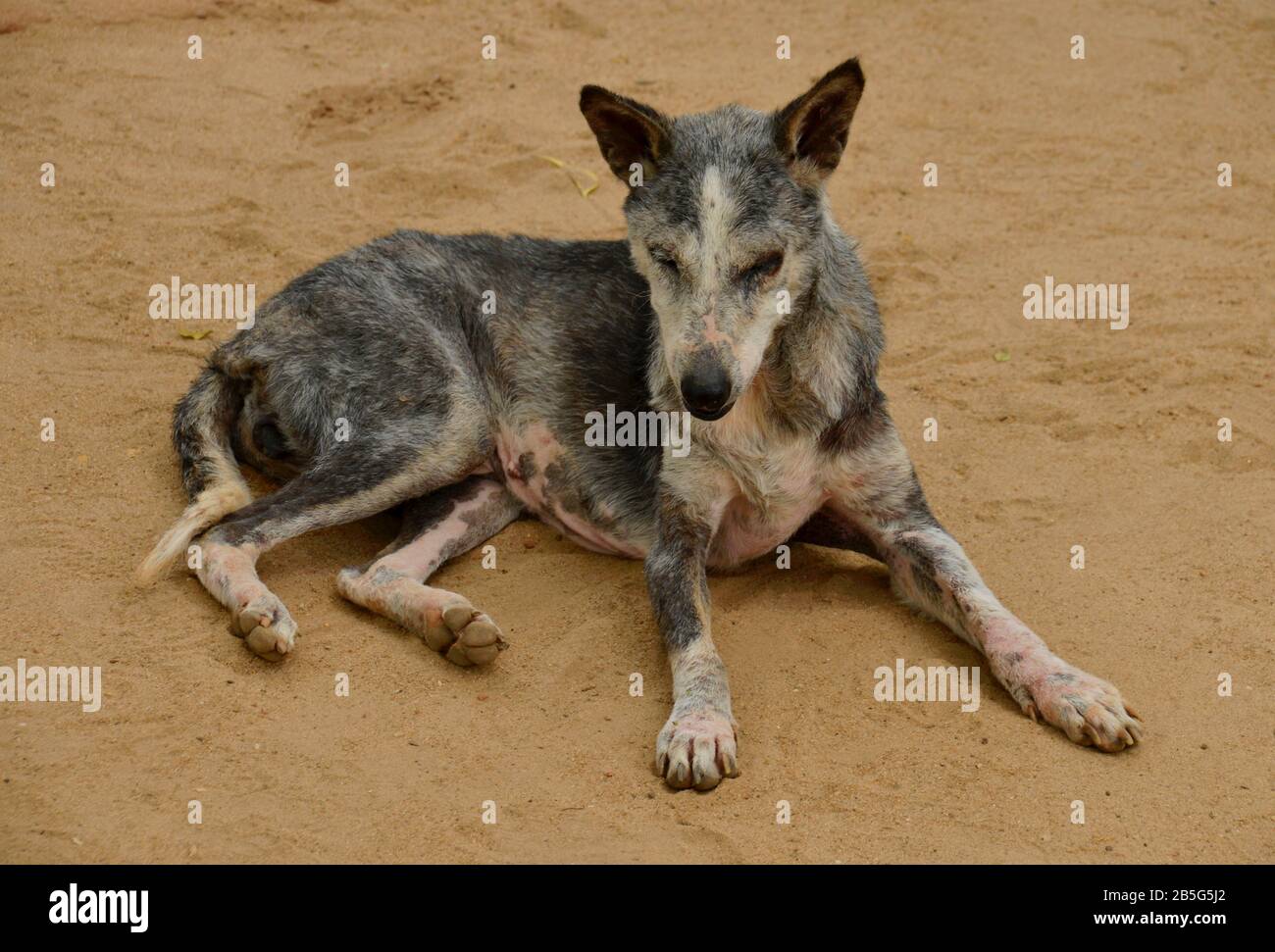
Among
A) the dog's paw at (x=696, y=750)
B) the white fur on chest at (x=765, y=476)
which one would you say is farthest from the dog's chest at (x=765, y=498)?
the dog's paw at (x=696, y=750)

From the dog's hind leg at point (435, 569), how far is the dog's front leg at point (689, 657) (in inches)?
25.5

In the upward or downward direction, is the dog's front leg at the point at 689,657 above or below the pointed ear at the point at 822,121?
below

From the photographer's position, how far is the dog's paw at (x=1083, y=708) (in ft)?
15.3

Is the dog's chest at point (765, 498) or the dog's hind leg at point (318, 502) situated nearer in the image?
the dog's hind leg at point (318, 502)

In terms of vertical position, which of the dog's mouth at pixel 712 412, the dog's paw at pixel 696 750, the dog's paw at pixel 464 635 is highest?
the dog's mouth at pixel 712 412

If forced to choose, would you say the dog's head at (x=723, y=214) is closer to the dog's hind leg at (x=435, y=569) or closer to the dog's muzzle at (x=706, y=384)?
the dog's muzzle at (x=706, y=384)

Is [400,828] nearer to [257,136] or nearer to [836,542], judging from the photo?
[836,542]

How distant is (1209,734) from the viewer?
4.75m

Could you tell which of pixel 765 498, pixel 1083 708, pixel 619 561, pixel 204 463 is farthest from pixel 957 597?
pixel 204 463

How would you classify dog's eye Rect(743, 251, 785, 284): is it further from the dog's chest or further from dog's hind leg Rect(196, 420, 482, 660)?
dog's hind leg Rect(196, 420, 482, 660)

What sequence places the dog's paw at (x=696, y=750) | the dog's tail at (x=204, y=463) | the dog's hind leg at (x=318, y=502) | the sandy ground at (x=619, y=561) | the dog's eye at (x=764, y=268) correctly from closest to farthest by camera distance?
1. the sandy ground at (x=619, y=561)
2. the dog's paw at (x=696, y=750)
3. the dog's eye at (x=764, y=268)
4. the dog's hind leg at (x=318, y=502)
5. the dog's tail at (x=204, y=463)

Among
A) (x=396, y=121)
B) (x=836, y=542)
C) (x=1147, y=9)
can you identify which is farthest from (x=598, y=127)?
(x=1147, y=9)

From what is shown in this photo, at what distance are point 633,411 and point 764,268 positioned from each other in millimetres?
1208

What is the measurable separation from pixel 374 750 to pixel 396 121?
5.88 metres
